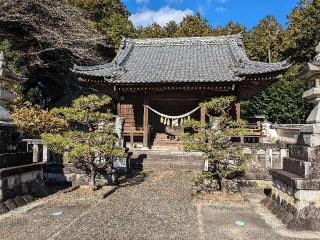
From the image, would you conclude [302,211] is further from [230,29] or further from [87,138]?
[230,29]

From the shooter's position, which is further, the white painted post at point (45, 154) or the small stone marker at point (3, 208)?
the white painted post at point (45, 154)

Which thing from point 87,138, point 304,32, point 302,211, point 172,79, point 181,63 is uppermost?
point 304,32

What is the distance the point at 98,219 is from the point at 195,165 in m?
8.04

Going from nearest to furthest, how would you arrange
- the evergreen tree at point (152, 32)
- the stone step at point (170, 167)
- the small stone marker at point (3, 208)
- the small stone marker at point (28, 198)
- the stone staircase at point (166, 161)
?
the small stone marker at point (3, 208) < the small stone marker at point (28, 198) < the stone step at point (170, 167) < the stone staircase at point (166, 161) < the evergreen tree at point (152, 32)

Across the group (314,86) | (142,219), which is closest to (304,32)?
(314,86)

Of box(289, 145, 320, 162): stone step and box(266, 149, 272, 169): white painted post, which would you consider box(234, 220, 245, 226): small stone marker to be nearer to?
box(289, 145, 320, 162): stone step

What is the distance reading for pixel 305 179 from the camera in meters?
6.21

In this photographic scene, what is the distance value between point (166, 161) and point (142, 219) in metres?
8.04

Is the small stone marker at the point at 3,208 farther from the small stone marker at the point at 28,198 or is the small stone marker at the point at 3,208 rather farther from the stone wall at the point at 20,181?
the small stone marker at the point at 28,198

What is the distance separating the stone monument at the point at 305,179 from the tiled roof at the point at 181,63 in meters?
9.27

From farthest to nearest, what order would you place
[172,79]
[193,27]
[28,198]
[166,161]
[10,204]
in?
1. [193,27]
2. [172,79]
3. [166,161]
4. [28,198]
5. [10,204]

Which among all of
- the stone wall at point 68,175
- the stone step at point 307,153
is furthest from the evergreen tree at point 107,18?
the stone step at point 307,153

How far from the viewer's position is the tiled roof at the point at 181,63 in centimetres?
1664

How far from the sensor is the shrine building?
655 inches
